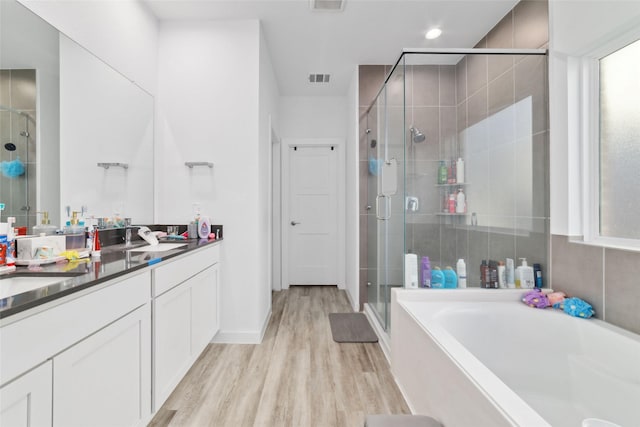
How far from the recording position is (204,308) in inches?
83.9

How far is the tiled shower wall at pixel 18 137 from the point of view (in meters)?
1.34

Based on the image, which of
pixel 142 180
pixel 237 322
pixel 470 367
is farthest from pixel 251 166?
pixel 470 367

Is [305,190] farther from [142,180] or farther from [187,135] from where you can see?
[142,180]

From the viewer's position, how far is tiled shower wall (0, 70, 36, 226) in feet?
4.40

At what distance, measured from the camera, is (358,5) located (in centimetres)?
235

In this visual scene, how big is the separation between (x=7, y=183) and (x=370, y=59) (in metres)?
3.04

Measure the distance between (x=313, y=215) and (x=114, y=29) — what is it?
2.86 metres

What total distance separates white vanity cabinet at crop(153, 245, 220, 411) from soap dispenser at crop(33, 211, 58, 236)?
0.56 meters

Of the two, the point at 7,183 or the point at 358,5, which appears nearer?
the point at 7,183

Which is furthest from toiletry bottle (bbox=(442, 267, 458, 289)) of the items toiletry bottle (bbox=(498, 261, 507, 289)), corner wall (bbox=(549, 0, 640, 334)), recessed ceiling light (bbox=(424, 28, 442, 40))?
recessed ceiling light (bbox=(424, 28, 442, 40))

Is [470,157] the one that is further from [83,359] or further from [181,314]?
[83,359]

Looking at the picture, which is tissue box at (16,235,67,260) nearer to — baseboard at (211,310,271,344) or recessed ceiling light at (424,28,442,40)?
baseboard at (211,310,271,344)

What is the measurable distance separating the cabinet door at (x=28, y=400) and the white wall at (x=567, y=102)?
2.41 metres

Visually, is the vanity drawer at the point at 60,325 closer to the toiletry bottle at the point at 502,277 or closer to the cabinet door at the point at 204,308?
the cabinet door at the point at 204,308
